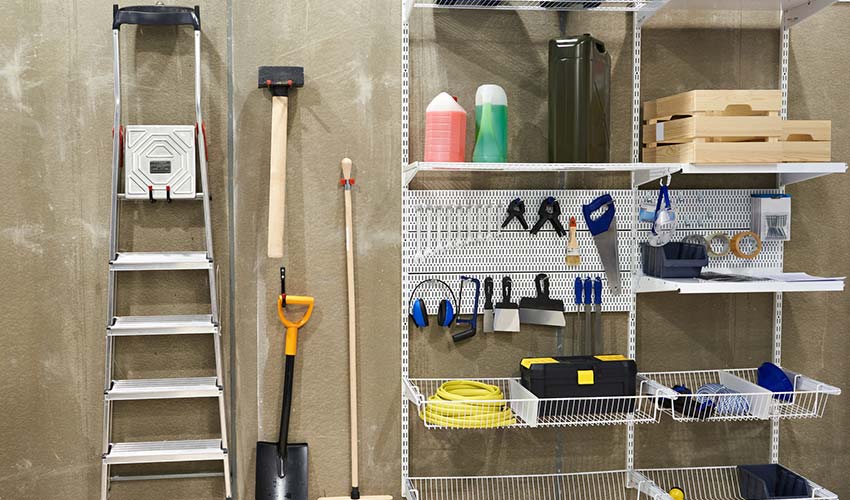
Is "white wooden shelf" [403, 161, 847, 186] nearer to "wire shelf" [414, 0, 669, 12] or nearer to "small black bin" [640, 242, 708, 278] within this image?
"small black bin" [640, 242, 708, 278]

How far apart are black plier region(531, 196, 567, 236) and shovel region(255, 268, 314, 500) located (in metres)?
0.88

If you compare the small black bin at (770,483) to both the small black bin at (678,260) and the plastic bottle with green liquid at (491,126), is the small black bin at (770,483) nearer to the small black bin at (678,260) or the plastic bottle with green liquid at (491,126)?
the small black bin at (678,260)

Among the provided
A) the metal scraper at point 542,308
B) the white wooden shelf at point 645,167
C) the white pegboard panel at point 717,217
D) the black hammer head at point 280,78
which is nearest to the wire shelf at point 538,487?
the metal scraper at point 542,308

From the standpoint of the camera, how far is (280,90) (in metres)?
2.69

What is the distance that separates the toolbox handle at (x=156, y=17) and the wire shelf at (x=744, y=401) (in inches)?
82.3

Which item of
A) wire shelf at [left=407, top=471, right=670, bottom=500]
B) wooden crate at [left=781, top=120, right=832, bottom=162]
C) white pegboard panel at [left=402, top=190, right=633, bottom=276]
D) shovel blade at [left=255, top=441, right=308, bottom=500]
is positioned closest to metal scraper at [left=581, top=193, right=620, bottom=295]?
white pegboard panel at [left=402, top=190, right=633, bottom=276]

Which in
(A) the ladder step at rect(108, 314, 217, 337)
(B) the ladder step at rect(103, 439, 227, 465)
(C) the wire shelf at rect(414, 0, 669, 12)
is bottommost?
(B) the ladder step at rect(103, 439, 227, 465)

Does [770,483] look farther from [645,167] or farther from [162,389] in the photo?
[162,389]

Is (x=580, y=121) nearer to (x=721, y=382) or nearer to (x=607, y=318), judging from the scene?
(x=607, y=318)

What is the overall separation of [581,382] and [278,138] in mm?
1355

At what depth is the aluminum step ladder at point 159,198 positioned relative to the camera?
2.57m

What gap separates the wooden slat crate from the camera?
254 cm

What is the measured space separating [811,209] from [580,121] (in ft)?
3.54

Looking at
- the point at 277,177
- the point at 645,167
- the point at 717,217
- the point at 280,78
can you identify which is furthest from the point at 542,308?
the point at 280,78
